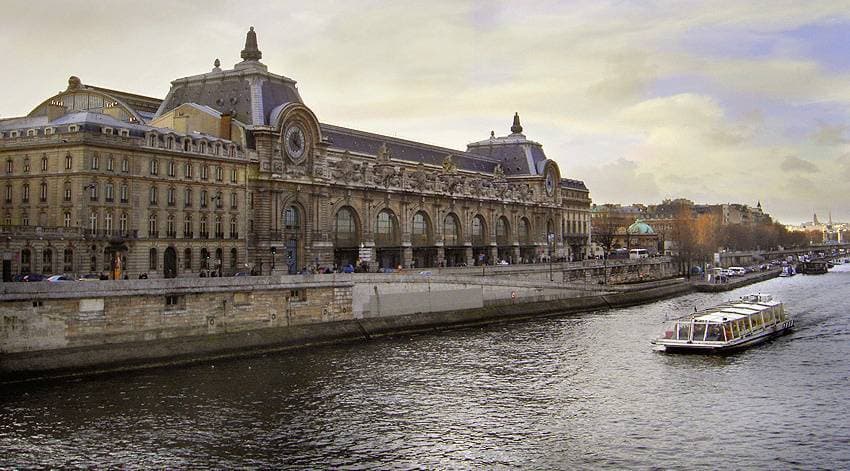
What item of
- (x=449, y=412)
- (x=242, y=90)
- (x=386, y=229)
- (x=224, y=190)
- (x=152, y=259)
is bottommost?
(x=449, y=412)

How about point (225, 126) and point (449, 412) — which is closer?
point (449, 412)

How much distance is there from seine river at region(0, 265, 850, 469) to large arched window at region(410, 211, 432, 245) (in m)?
49.0

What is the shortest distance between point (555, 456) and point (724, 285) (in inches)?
3796

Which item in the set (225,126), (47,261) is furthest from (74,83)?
(47,261)

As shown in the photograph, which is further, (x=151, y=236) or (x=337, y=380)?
(x=151, y=236)

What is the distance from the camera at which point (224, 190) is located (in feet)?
244

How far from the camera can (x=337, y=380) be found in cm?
4453

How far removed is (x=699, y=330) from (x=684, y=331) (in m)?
1.00

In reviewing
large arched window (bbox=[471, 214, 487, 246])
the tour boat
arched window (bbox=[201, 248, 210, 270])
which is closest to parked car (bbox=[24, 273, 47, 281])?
arched window (bbox=[201, 248, 210, 270])

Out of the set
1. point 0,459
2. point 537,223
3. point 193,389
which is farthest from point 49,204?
point 537,223

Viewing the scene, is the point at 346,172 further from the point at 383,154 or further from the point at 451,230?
the point at 451,230

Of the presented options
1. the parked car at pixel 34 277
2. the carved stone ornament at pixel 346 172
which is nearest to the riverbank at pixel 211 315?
the parked car at pixel 34 277

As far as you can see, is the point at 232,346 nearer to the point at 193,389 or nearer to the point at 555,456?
the point at 193,389

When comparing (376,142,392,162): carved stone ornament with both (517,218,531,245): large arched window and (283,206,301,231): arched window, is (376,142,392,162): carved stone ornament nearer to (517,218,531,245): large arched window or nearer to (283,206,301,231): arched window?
(283,206,301,231): arched window
